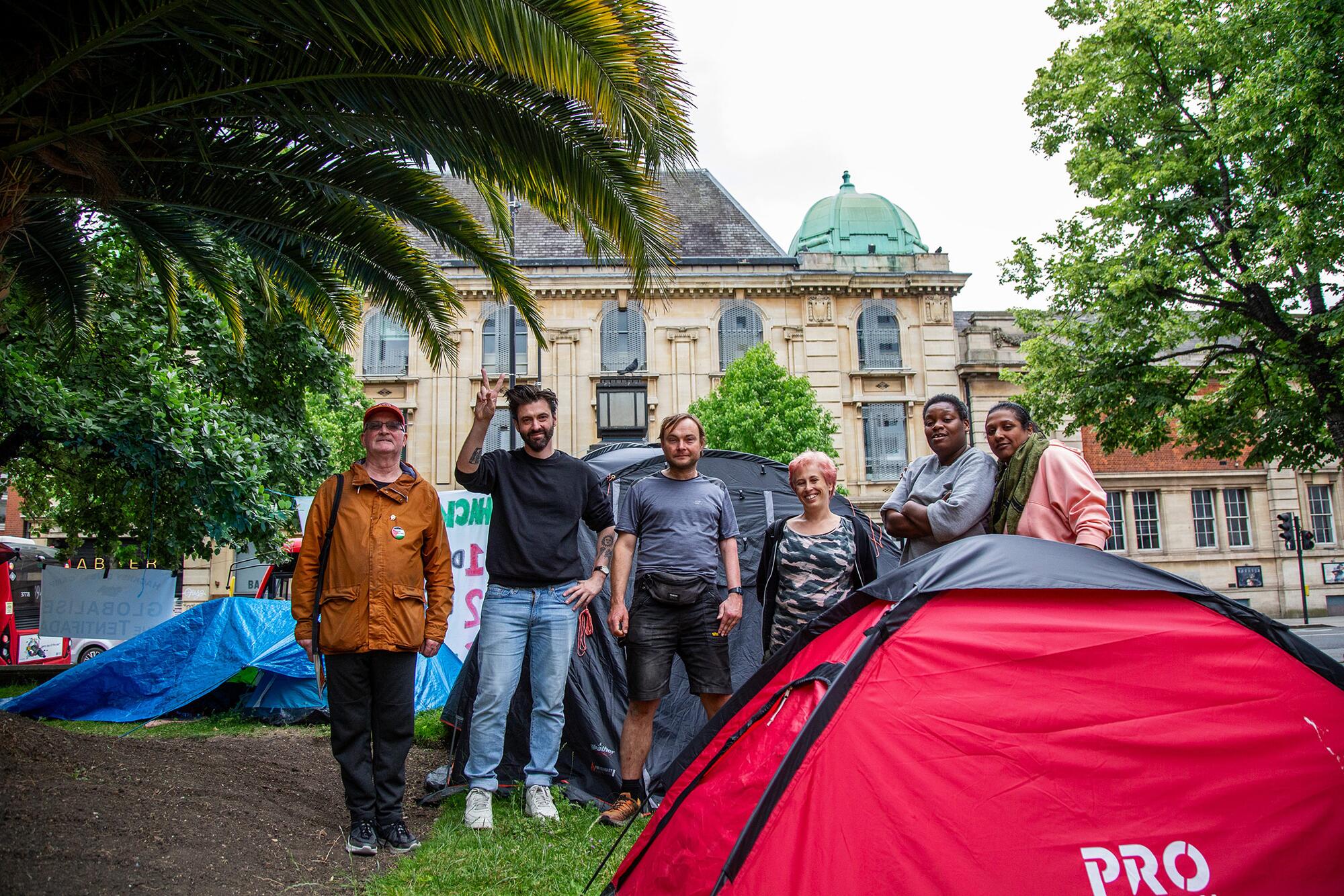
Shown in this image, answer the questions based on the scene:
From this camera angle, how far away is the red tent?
99.1 inches

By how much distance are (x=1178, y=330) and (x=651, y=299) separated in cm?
1247

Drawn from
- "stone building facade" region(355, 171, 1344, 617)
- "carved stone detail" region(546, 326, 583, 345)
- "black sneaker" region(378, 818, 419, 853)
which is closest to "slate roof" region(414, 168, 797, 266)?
"stone building facade" region(355, 171, 1344, 617)

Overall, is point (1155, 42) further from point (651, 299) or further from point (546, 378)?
point (546, 378)

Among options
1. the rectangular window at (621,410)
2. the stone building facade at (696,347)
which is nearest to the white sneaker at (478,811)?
the stone building facade at (696,347)

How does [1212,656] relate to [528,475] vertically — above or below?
below

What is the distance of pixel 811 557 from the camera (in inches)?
169

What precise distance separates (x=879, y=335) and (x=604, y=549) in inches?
952

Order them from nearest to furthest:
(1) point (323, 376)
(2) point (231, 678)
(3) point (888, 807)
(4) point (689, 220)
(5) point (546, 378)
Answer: (3) point (888, 807) < (2) point (231, 678) < (1) point (323, 376) < (5) point (546, 378) < (4) point (689, 220)

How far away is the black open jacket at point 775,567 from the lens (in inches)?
171

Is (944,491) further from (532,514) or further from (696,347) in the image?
(696,347)

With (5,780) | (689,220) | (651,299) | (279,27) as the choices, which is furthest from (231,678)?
(689,220)

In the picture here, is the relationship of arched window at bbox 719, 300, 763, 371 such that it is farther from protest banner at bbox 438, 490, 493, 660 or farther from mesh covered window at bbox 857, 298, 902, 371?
protest banner at bbox 438, 490, 493, 660

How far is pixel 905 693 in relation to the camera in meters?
2.75

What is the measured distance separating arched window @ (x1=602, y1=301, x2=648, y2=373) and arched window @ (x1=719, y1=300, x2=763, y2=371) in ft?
8.18
